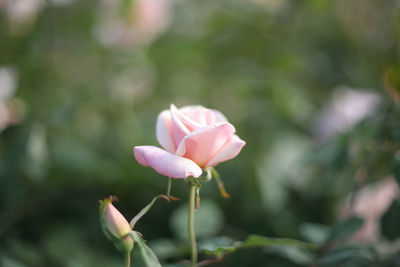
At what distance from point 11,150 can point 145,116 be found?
621mm

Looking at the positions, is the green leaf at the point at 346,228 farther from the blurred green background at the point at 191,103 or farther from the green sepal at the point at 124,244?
the green sepal at the point at 124,244

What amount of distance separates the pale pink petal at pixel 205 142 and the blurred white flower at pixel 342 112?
2.41 feet

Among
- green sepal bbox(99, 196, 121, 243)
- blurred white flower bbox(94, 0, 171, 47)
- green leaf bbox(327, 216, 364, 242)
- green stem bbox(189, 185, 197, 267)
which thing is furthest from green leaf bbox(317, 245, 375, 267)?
blurred white flower bbox(94, 0, 171, 47)

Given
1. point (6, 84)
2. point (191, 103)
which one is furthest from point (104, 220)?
point (191, 103)

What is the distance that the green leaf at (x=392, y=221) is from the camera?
62cm

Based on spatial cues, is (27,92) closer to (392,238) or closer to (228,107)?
(228,107)

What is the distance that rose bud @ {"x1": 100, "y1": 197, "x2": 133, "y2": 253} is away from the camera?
0.42 meters

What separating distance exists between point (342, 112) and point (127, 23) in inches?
28.1

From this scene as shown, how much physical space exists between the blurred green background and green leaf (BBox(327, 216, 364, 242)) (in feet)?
0.18

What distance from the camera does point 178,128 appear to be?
464 mm

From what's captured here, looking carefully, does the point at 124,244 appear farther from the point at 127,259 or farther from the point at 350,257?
the point at 350,257

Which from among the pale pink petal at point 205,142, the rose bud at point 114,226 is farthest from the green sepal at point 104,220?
the pale pink petal at point 205,142

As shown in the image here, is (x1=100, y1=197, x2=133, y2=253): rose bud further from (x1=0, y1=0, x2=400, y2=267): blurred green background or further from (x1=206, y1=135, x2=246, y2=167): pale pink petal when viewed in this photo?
(x1=0, y1=0, x2=400, y2=267): blurred green background

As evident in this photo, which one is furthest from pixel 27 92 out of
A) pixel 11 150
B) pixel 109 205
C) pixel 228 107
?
pixel 109 205
